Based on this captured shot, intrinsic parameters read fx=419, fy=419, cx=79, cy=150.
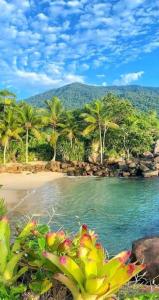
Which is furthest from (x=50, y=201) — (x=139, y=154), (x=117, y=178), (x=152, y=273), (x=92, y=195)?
(x=139, y=154)

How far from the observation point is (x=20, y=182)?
45031 mm

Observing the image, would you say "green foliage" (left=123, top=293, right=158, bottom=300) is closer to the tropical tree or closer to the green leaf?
the green leaf

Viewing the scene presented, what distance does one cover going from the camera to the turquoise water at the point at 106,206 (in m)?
21.1

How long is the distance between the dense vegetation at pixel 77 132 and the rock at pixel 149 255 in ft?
154

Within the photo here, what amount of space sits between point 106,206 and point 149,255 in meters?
20.9

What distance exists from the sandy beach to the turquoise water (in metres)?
1.29

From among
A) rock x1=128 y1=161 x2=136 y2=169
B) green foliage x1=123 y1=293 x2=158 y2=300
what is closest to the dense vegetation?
rock x1=128 y1=161 x2=136 y2=169

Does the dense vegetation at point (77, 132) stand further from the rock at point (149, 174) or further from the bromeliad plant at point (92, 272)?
the bromeliad plant at point (92, 272)

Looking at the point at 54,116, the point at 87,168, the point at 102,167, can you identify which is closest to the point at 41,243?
the point at 87,168

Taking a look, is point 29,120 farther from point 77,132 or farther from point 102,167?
point 102,167

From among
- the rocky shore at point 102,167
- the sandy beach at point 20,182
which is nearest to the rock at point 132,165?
the rocky shore at point 102,167

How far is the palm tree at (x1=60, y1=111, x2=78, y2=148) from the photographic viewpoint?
5830cm

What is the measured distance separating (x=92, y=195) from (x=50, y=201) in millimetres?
4509

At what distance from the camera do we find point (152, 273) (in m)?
8.27
